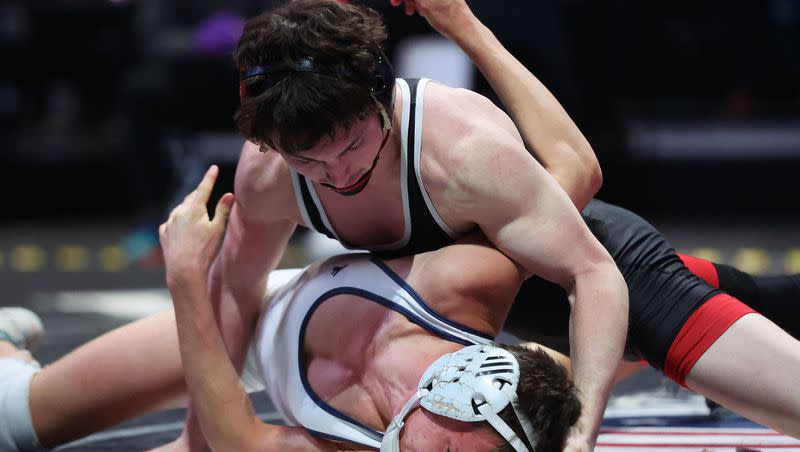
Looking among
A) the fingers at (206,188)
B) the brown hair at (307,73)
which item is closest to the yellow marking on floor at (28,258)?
the fingers at (206,188)

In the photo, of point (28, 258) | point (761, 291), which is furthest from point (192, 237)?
point (28, 258)

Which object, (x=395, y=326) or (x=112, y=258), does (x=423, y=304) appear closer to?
(x=395, y=326)

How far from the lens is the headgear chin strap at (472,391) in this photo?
2.10 m

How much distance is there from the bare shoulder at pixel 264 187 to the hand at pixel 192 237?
0.20 ft

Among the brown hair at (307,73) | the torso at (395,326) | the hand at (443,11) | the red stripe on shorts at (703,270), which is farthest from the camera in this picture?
the red stripe on shorts at (703,270)

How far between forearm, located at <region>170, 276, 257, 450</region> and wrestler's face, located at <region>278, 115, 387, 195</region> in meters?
0.41

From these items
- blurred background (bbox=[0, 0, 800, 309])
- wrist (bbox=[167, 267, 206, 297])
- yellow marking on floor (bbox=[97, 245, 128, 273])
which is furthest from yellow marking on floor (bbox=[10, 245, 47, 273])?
wrist (bbox=[167, 267, 206, 297])

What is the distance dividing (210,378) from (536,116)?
0.97 m

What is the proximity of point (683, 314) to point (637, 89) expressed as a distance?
22.4 ft

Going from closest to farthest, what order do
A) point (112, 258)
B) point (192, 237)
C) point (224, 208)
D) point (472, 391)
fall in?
1. point (472, 391)
2. point (192, 237)
3. point (224, 208)
4. point (112, 258)

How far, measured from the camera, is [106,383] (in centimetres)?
288

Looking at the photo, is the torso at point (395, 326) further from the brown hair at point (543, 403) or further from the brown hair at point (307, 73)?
the brown hair at point (307, 73)

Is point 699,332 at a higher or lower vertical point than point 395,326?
lower

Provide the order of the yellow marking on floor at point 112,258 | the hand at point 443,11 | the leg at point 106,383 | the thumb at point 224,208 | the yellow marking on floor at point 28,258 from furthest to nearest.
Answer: the yellow marking on floor at point 28,258 → the yellow marking on floor at point 112,258 → the leg at point 106,383 → the hand at point 443,11 → the thumb at point 224,208
